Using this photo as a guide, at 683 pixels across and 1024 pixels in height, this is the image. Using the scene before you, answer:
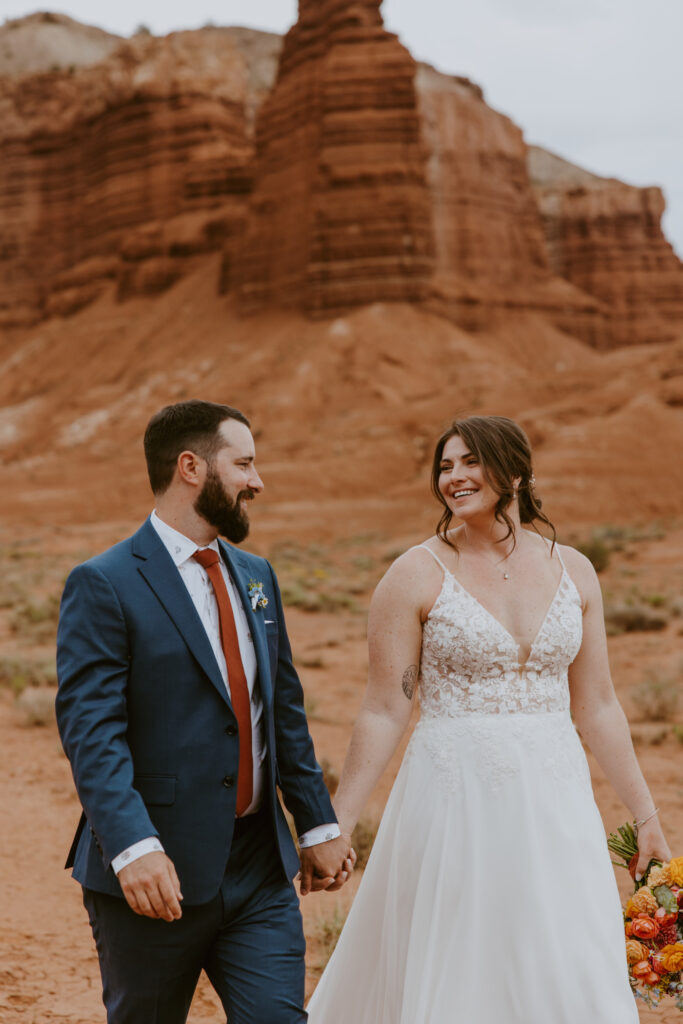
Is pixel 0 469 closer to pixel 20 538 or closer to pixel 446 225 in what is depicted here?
pixel 20 538

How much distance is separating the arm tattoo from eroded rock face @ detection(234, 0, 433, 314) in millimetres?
44844

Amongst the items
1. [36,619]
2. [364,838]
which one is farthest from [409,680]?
[36,619]

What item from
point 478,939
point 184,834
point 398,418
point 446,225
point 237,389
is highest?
point 446,225

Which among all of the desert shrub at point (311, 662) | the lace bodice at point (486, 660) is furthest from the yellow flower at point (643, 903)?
the desert shrub at point (311, 662)

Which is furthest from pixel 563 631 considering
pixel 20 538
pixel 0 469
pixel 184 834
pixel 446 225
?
pixel 446 225

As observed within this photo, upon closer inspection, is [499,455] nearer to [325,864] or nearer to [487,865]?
[487,865]

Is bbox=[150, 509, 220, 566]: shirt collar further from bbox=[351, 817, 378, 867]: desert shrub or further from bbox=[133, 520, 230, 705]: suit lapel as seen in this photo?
bbox=[351, 817, 378, 867]: desert shrub

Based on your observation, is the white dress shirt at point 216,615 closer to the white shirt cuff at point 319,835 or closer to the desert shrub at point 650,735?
the white shirt cuff at point 319,835

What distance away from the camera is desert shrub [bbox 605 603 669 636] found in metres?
13.9

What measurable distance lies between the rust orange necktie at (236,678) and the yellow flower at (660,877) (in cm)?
118

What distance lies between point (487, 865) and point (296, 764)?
593 mm

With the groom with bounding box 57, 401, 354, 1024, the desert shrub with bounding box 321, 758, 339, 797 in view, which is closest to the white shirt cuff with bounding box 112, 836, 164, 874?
the groom with bounding box 57, 401, 354, 1024

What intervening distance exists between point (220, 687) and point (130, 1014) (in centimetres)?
87

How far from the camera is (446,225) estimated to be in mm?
50750
